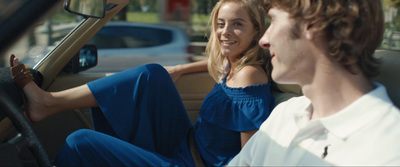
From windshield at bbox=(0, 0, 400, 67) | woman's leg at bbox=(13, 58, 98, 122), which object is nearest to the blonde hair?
windshield at bbox=(0, 0, 400, 67)

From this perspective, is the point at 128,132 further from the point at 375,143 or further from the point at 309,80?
the point at 375,143

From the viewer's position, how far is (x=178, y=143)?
7.51 feet

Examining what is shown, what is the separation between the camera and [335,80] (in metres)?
1.13

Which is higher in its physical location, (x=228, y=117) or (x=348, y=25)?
(x=348, y=25)

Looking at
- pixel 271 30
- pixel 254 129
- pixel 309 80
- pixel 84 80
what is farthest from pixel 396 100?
pixel 84 80

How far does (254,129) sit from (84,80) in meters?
1.15

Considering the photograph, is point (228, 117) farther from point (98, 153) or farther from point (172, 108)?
point (98, 153)

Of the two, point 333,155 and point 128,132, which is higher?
point 333,155

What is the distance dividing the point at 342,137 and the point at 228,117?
968 mm

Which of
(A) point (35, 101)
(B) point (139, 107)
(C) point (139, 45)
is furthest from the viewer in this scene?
(C) point (139, 45)

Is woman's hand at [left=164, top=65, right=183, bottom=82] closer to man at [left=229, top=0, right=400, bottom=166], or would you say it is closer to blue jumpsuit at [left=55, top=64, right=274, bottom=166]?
blue jumpsuit at [left=55, top=64, right=274, bottom=166]

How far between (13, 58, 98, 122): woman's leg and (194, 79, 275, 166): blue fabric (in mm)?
586

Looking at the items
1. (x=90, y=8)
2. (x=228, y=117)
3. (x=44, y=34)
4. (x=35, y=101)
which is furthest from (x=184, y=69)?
(x=44, y=34)

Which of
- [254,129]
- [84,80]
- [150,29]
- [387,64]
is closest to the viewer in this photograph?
[387,64]
